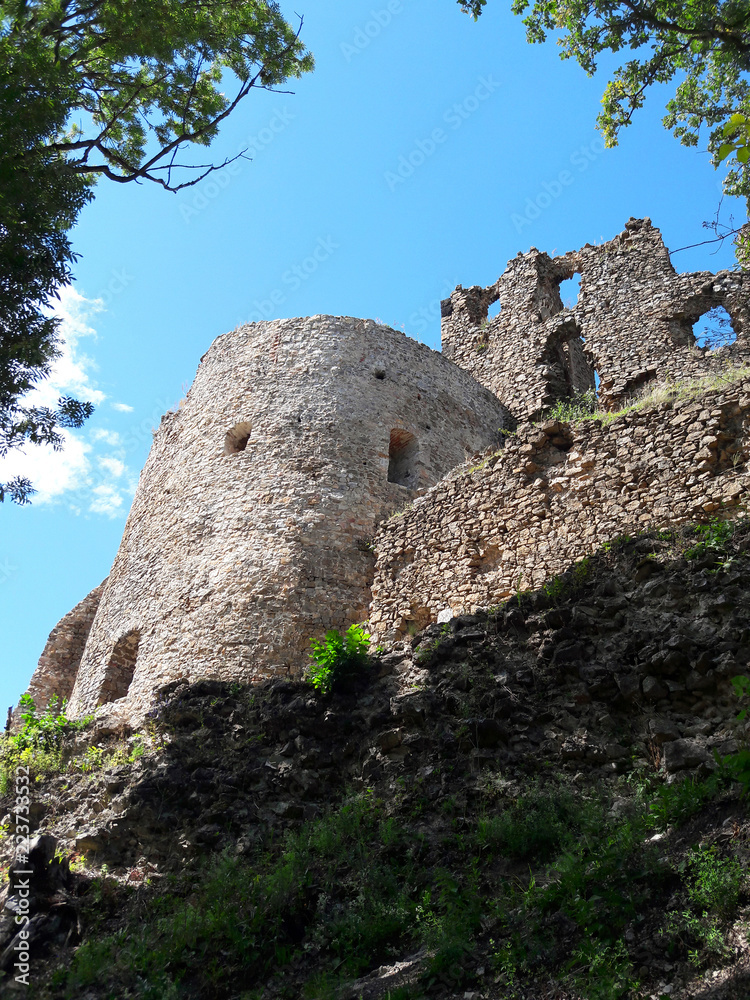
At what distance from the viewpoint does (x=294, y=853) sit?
267 inches

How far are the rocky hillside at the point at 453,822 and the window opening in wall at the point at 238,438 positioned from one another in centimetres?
443

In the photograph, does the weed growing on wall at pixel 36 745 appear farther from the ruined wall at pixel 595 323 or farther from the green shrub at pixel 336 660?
the ruined wall at pixel 595 323

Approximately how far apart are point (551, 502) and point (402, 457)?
13.5 ft

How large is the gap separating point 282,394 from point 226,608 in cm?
389

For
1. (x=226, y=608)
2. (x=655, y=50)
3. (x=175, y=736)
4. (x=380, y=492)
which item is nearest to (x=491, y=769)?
(x=175, y=736)

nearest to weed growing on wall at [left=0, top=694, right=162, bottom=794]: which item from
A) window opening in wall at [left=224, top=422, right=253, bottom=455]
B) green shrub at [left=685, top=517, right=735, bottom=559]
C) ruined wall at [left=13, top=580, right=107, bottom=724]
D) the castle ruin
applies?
the castle ruin

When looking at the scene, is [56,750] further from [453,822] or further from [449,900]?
[449,900]

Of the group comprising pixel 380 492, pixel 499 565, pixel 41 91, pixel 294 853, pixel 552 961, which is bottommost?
pixel 552 961

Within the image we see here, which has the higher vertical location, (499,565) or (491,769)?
(499,565)

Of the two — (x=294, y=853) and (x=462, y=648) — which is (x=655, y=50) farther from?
(x=294, y=853)

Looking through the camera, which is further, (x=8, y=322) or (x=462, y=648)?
(x=462, y=648)

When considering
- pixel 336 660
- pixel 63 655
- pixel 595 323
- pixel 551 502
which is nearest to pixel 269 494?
pixel 336 660

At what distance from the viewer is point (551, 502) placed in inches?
362

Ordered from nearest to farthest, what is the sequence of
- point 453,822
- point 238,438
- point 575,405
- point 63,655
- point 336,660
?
point 453,822 < point 336,660 < point 238,438 < point 63,655 < point 575,405
